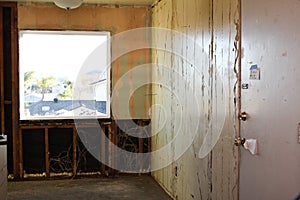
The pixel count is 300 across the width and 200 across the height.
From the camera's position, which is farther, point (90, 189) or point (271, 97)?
point (90, 189)

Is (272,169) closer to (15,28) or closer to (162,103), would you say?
(162,103)

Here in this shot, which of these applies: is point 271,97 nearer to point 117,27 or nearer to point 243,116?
point 243,116

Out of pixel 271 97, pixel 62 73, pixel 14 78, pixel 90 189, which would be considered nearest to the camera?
pixel 271 97

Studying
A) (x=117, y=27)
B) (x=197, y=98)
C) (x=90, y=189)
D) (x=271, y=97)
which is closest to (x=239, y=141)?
(x=271, y=97)

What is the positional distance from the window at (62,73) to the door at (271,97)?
349cm

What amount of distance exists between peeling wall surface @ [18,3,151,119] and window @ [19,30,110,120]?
118 millimetres

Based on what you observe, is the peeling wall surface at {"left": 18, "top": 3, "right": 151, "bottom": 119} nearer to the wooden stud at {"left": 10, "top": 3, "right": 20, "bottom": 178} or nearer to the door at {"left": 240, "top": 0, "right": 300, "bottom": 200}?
the wooden stud at {"left": 10, "top": 3, "right": 20, "bottom": 178}

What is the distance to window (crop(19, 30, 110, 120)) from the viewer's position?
5719 millimetres

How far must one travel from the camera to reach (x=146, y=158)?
6.00 m

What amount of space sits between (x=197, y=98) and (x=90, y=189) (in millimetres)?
2229

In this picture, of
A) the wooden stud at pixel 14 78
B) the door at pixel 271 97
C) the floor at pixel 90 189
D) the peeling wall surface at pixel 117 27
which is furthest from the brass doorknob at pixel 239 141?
the wooden stud at pixel 14 78

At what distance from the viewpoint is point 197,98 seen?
12.3 ft

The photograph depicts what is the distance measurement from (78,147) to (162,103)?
152cm

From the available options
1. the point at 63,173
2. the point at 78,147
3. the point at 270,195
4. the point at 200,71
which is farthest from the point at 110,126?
the point at 270,195
